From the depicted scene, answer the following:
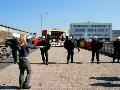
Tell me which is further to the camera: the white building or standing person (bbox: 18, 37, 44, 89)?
the white building

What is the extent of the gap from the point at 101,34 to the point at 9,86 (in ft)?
595

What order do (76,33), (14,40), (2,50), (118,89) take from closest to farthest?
(118,89) < (14,40) < (2,50) < (76,33)

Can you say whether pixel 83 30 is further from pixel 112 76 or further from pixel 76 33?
pixel 112 76

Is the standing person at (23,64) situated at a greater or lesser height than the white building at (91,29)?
lesser

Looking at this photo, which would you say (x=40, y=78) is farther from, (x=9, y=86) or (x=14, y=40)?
(x=14, y=40)

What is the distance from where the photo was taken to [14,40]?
24.3 m

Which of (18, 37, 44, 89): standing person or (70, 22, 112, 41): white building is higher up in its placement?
(70, 22, 112, 41): white building

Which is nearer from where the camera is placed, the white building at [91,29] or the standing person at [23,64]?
the standing person at [23,64]

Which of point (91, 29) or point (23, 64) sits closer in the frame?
point (23, 64)

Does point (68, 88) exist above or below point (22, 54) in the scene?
below

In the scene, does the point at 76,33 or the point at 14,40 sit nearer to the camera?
the point at 14,40

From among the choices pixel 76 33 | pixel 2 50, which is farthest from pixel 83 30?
pixel 2 50

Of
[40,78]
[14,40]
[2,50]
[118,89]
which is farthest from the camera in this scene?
[2,50]

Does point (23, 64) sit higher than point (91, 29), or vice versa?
point (91, 29)
